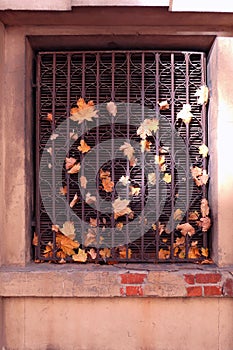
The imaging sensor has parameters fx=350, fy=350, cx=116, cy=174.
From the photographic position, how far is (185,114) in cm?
336

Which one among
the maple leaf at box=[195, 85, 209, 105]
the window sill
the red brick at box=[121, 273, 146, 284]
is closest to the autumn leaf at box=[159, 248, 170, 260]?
the window sill

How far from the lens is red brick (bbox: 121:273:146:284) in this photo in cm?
316

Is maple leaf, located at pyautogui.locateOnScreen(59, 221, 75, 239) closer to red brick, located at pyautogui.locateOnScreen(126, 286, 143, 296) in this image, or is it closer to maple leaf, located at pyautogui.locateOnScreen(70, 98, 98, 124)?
red brick, located at pyautogui.locateOnScreen(126, 286, 143, 296)

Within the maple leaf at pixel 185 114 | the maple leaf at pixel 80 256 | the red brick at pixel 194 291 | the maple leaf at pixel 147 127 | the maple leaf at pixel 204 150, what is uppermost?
the maple leaf at pixel 185 114

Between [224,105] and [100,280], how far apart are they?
196cm

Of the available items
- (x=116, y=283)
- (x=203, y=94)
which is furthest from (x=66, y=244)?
(x=203, y=94)

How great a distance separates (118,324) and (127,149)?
1.63 m

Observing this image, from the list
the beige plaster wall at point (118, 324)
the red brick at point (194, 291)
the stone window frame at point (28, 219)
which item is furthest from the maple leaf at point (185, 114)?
the beige plaster wall at point (118, 324)

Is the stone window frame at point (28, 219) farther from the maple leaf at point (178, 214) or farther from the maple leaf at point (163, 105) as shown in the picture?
the maple leaf at point (163, 105)

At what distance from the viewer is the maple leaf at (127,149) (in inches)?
132

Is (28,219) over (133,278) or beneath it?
over

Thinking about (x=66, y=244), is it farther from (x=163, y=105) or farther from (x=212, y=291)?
(x=163, y=105)

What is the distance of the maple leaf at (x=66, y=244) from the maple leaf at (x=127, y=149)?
0.97 meters

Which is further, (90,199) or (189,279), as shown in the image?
(90,199)
